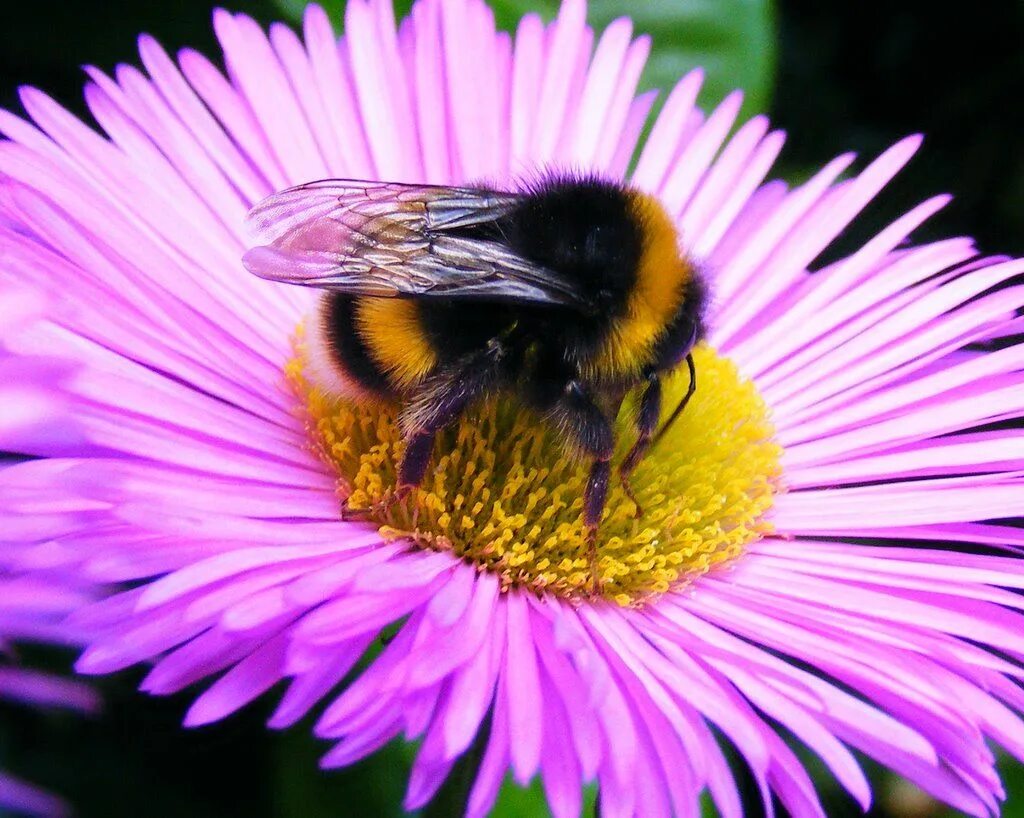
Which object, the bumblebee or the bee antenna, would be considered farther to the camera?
the bee antenna

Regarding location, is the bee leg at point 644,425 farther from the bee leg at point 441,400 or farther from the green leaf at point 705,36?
the green leaf at point 705,36

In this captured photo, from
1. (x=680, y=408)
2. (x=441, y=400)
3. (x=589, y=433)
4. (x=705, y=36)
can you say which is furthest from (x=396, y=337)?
(x=705, y=36)

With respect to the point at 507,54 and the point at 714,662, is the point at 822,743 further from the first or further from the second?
the point at 507,54

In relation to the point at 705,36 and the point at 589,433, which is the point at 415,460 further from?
the point at 705,36

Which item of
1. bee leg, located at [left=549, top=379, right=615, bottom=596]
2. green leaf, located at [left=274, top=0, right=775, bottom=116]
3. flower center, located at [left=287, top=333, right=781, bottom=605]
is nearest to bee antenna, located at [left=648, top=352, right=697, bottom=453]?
flower center, located at [left=287, top=333, right=781, bottom=605]

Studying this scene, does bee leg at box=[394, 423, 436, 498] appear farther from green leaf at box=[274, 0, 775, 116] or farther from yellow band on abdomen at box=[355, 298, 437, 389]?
green leaf at box=[274, 0, 775, 116]

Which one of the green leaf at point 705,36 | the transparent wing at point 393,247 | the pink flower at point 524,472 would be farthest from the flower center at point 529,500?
the green leaf at point 705,36
